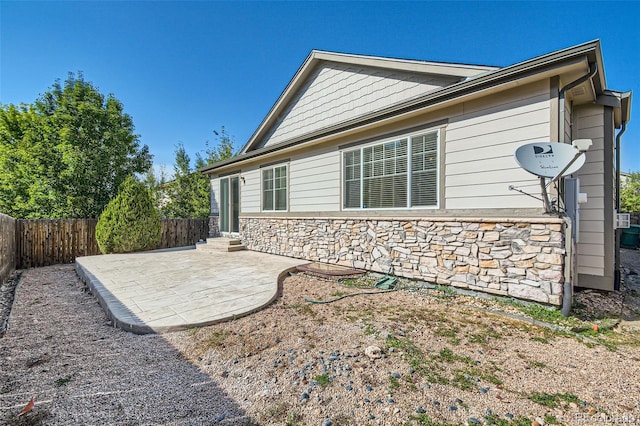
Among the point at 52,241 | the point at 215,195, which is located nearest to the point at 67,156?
the point at 52,241

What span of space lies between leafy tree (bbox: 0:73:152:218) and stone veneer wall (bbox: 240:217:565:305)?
9.88 metres

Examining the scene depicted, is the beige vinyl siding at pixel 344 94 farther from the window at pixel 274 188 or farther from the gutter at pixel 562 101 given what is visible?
the gutter at pixel 562 101

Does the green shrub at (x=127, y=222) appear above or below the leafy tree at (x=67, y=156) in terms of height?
below

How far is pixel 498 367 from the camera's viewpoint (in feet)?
8.52

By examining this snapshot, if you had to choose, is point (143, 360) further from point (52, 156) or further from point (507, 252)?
point (52, 156)

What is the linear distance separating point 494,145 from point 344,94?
4.59 metres

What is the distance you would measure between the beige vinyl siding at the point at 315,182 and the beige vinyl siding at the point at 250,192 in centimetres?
193

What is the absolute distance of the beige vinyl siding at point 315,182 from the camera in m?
7.22

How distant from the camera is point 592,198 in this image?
196 inches

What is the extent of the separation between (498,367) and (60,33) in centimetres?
1281

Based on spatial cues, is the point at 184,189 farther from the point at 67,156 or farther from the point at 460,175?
the point at 460,175

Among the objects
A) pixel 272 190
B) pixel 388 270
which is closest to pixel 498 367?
pixel 388 270

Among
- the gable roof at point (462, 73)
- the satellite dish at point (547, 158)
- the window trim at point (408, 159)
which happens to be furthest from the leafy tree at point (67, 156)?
the satellite dish at point (547, 158)

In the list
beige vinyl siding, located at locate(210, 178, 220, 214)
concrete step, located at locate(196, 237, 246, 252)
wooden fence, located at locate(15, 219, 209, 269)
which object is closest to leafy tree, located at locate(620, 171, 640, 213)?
concrete step, located at locate(196, 237, 246, 252)
